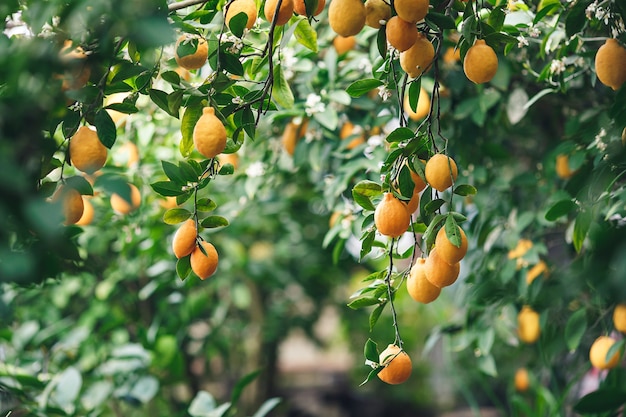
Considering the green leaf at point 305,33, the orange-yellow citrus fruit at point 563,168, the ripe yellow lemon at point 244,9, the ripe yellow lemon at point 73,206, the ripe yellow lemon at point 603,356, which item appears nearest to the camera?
the ripe yellow lemon at point 73,206

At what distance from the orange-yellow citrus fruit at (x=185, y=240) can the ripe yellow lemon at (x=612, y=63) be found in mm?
560

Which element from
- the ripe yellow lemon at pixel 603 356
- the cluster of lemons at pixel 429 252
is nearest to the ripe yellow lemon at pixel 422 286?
the cluster of lemons at pixel 429 252

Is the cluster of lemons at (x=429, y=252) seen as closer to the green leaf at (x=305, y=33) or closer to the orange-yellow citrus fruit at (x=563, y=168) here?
the green leaf at (x=305, y=33)

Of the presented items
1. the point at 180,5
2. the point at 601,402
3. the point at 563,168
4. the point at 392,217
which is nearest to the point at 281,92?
the point at 180,5

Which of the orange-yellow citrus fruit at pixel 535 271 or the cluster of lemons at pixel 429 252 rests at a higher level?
the cluster of lemons at pixel 429 252

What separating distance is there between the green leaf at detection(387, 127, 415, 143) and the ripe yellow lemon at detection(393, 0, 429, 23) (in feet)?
0.42

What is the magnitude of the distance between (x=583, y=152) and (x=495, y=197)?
0.30 meters

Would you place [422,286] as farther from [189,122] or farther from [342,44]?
[342,44]

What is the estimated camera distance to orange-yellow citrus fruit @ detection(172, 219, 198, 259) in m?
0.79

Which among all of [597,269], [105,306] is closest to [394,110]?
[597,269]

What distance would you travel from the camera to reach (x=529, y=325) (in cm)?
139

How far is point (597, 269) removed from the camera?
475 millimetres

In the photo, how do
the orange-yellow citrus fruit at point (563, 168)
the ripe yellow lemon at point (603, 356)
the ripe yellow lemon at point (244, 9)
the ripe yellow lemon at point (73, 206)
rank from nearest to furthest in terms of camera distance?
the ripe yellow lemon at point (73, 206) < the ripe yellow lemon at point (244, 9) < the ripe yellow lemon at point (603, 356) < the orange-yellow citrus fruit at point (563, 168)

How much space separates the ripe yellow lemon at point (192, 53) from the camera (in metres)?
0.78
